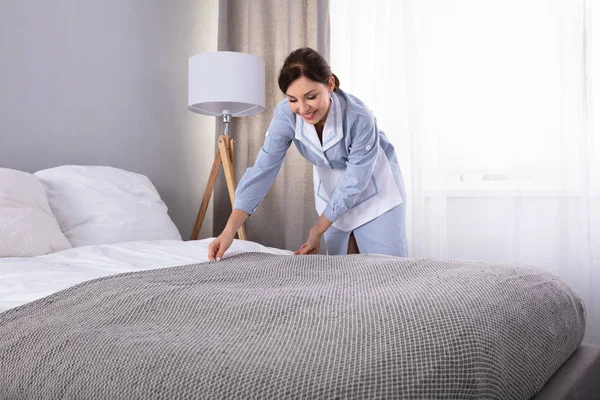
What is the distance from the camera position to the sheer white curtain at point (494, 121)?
2.40 m

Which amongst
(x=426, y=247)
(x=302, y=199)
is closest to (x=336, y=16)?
(x=302, y=199)

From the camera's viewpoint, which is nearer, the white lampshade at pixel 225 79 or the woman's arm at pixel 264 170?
the woman's arm at pixel 264 170

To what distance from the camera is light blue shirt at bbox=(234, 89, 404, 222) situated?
1941 mm

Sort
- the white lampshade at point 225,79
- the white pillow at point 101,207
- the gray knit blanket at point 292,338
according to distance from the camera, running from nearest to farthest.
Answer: the gray knit blanket at point 292,338 → the white pillow at point 101,207 → the white lampshade at point 225,79

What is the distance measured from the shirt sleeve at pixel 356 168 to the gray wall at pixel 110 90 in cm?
143

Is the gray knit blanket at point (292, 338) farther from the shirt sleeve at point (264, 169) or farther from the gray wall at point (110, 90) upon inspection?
the gray wall at point (110, 90)

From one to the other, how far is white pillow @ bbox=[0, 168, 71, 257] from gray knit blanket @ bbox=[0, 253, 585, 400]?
2.42 ft

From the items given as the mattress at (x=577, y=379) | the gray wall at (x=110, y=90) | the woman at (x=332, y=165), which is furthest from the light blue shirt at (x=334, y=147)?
the gray wall at (x=110, y=90)

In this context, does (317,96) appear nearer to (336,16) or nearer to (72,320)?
(72,320)

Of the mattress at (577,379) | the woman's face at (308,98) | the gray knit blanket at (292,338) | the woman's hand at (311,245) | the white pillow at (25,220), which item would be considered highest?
the woman's face at (308,98)

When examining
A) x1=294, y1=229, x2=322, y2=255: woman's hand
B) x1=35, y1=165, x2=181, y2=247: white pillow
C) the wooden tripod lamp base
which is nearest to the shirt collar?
x1=294, y1=229, x2=322, y2=255: woman's hand

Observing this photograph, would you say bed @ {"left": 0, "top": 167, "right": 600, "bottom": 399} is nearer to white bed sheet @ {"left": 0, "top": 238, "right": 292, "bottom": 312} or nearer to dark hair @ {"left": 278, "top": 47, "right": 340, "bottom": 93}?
white bed sheet @ {"left": 0, "top": 238, "right": 292, "bottom": 312}

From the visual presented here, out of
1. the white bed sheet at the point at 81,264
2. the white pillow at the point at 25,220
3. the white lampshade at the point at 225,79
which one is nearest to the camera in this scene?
the white bed sheet at the point at 81,264

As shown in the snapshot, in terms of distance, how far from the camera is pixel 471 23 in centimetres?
269
